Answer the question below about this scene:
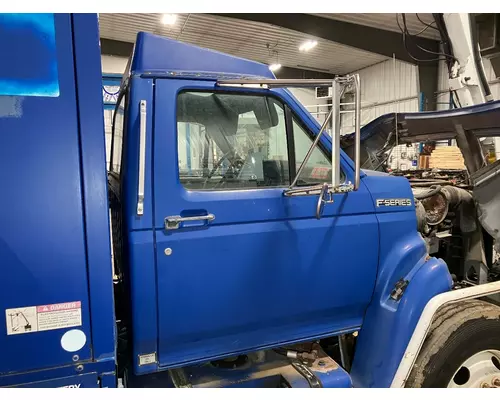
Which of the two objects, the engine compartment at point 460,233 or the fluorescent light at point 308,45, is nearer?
the engine compartment at point 460,233

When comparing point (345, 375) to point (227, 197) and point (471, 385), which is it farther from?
point (227, 197)

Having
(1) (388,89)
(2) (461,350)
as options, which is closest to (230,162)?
(2) (461,350)

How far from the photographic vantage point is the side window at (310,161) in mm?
2248

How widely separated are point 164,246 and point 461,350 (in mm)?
1828

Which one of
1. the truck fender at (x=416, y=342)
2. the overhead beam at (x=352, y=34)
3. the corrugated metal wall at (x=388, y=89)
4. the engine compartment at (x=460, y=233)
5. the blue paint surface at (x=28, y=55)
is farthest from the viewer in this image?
the corrugated metal wall at (x=388, y=89)

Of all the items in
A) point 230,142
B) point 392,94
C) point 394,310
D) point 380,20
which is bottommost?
point 394,310

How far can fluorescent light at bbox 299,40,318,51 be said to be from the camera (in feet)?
43.6

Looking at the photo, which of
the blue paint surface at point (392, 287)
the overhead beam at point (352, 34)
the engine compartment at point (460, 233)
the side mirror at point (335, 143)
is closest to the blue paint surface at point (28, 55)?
the side mirror at point (335, 143)

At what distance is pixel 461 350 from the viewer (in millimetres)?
2355

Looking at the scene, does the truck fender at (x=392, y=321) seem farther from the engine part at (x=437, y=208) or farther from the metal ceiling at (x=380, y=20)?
the metal ceiling at (x=380, y=20)

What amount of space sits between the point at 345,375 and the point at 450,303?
784mm

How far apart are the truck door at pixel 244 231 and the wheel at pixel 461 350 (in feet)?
1.55

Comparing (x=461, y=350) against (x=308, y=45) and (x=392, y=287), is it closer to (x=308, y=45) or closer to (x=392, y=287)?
(x=392, y=287)

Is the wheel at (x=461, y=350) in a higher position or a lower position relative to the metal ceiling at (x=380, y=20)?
lower
